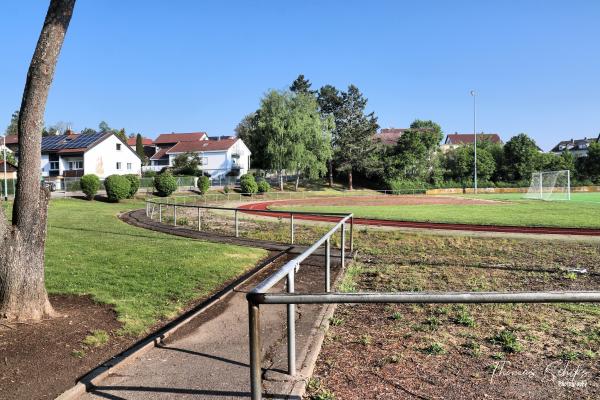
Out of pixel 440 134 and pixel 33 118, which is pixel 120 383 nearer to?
pixel 33 118

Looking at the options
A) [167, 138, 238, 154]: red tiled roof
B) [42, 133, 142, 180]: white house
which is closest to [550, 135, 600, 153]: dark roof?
[167, 138, 238, 154]: red tiled roof

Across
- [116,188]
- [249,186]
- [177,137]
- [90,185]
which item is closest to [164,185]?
[116,188]

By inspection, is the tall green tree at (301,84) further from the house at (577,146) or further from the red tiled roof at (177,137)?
the house at (577,146)

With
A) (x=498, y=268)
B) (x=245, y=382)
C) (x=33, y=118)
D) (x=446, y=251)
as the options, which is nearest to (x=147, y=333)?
(x=245, y=382)

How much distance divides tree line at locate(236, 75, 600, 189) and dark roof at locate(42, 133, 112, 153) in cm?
2015

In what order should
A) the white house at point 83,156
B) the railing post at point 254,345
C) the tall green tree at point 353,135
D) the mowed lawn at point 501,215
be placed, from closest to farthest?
the railing post at point 254,345
the mowed lawn at point 501,215
the white house at point 83,156
the tall green tree at point 353,135

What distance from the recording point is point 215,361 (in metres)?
4.50

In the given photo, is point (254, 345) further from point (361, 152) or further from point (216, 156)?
point (216, 156)

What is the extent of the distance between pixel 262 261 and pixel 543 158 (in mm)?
81716

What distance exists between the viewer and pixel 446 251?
12312 millimetres

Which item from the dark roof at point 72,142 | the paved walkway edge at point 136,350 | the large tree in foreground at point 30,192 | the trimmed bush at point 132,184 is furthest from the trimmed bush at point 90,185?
the large tree in foreground at point 30,192

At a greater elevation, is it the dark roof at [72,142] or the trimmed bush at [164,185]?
the dark roof at [72,142]

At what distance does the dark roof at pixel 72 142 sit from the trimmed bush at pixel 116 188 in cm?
2617

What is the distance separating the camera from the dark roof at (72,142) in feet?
198
